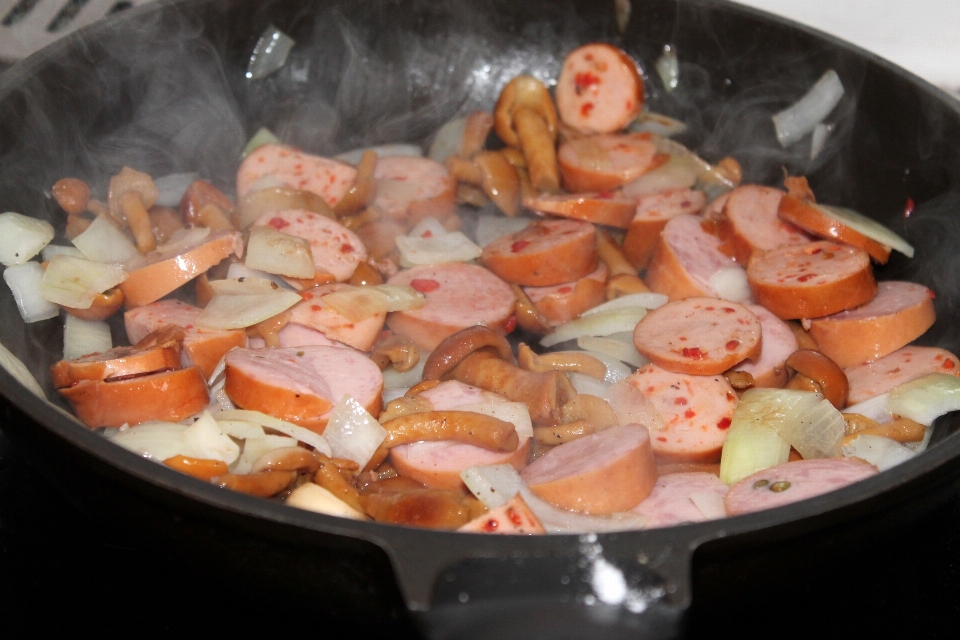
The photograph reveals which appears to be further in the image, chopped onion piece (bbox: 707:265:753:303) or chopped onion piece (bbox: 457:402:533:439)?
chopped onion piece (bbox: 707:265:753:303)

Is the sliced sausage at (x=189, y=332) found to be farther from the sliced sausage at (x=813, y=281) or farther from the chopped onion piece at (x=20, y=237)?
the sliced sausage at (x=813, y=281)

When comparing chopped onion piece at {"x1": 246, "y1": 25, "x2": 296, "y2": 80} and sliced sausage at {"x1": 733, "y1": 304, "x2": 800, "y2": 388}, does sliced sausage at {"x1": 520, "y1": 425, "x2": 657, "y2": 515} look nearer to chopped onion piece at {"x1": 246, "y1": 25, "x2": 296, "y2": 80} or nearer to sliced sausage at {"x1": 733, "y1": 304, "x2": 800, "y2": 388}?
sliced sausage at {"x1": 733, "y1": 304, "x2": 800, "y2": 388}

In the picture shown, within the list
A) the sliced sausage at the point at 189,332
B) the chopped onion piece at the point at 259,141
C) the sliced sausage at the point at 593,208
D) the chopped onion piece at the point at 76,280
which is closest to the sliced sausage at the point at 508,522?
the sliced sausage at the point at 189,332

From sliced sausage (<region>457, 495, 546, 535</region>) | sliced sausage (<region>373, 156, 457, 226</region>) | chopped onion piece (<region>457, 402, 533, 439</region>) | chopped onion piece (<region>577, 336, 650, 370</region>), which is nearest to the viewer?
sliced sausage (<region>457, 495, 546, 535</region>)

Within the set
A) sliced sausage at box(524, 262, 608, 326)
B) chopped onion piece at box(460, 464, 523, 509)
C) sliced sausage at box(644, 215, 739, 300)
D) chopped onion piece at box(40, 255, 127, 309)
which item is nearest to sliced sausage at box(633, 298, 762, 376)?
sliced sausage at box(644, 215, 739, 300)

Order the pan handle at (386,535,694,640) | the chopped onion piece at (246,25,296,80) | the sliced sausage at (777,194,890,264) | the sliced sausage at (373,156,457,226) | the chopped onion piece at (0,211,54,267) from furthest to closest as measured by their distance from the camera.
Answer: the chopped onion piece at (246,25,296,80) → the sliced sausage at (373,156,457,226) → the sliced sausage at (777,194,890,264) → the chopped onion piece at (0,211,54,267) → the pan handle at (386,535,694,640)

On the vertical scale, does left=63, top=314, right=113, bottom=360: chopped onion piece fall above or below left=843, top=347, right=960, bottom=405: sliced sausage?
below

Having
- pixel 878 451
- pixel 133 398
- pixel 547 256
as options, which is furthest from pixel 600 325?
pixel 133 398

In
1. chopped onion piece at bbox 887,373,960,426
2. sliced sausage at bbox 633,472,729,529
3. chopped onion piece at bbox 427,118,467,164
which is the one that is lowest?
sliced sausage at bbox 633,472,729,529

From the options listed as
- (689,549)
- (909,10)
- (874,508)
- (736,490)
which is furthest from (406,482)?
(909,10)
